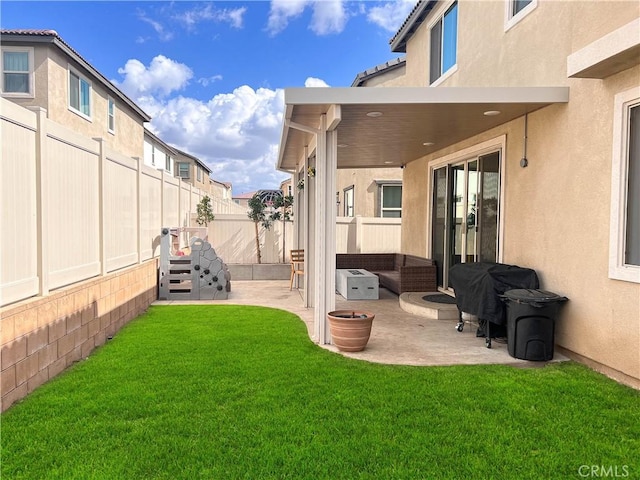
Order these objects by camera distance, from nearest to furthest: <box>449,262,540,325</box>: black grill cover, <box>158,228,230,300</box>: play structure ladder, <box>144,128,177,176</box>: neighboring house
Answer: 1. <box>449,262,540,325</box>: black grill cover
2. <box>158,228,230,300</box>: play structure ladder
3. <box>144,128,177,176</box>: neighboring house

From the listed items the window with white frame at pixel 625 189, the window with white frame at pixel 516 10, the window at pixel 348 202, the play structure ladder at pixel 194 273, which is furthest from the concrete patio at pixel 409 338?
the window at pixel 348 202

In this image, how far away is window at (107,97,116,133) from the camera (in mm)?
19328

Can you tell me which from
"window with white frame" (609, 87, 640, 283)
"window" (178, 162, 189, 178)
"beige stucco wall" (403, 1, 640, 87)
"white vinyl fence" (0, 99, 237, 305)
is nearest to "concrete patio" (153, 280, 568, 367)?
"window with white frame" (609, 87, 640, 283)

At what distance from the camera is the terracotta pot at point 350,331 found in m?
5.53

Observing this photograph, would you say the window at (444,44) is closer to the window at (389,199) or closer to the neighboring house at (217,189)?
the window at (389,199)

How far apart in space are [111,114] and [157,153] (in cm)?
932

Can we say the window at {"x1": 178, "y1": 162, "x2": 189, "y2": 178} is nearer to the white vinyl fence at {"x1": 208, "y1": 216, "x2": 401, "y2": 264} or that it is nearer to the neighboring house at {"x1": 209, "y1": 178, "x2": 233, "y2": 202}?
the neighboring house at {"x1": 209, "y1": 178, "x2": 233, "y2": 202}

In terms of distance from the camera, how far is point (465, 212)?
8.39m

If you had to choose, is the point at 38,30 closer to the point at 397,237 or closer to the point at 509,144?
the point at 397,237

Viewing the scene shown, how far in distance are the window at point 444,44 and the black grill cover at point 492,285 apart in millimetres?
4978

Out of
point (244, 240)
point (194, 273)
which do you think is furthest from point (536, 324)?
point (244, 240)

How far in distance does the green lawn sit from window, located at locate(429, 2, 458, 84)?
263 inches

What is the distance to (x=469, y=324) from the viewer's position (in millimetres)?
7070

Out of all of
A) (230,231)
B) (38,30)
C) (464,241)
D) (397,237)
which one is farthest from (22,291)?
(38,30)
